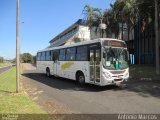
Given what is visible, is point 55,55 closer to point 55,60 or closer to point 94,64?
point 55,60

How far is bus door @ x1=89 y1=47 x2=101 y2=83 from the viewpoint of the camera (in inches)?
503

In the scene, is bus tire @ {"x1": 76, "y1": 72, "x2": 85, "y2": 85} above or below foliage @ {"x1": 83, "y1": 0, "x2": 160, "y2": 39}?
below

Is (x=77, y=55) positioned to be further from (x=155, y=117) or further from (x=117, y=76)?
(x=155, y=117)

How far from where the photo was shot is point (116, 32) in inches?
1305

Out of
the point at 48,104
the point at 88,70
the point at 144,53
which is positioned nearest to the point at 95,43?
the point at 88,70

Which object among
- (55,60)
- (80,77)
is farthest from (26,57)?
(80,77)

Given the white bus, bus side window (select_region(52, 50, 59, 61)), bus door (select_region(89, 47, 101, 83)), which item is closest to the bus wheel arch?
the white bus

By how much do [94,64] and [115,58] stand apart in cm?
132

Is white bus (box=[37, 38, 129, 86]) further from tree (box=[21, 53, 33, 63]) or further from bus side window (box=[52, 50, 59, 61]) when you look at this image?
tree (box=[21, 53, 33, 63])

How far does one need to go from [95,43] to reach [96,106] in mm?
5201

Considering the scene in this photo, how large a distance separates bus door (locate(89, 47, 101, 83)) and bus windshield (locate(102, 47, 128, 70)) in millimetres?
461

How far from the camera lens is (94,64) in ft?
43.0

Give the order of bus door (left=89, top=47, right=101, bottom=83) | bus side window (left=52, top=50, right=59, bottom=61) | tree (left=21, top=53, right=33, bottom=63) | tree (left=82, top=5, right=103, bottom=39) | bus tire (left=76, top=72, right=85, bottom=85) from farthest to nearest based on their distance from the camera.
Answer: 1. tree (left=21, top=53, right=33, bottom=63)
2. tree (left=82, top=5, right=103, bottom=39)
3. bus side window (left=52, top=50, right=59, bottom=61)
4. bus tire (left=76, top=72, right=85, bottom=85)
5. bus door (left=89, top=47, right=101, bottom=83)

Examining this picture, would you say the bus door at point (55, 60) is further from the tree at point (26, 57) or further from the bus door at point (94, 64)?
the tree at point (26, 57)
